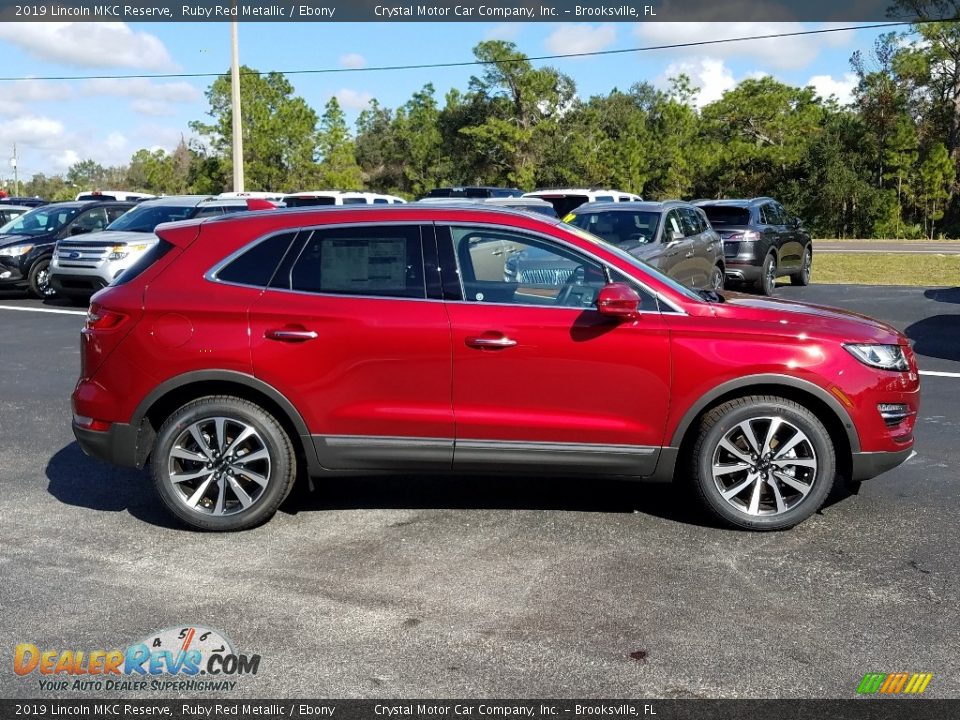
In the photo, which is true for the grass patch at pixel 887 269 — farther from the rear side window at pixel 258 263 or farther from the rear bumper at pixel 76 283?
the rear side window at pixel 258 263

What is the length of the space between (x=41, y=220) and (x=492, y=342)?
53.6 ft

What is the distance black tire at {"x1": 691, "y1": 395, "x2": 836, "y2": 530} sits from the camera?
18.0 feet

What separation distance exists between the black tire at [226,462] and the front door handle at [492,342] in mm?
1158

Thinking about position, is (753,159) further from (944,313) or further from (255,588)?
(255,588)

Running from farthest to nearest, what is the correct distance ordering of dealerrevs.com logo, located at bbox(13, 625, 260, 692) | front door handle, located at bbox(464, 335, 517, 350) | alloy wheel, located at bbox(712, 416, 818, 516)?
1. alloy wheel, located at bbox(712, 416, 818, 516)
2. front door handle, located at bbox(464, 335, 517, 350)
3. dealerrevs.com logo, located at bbox(13, 625, 260, 692)

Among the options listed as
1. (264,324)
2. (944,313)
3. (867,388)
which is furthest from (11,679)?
(944,313)

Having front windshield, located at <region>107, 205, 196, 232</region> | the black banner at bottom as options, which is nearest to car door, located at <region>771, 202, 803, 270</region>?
front windshield, located at <region>107, 205, 196, 232</region>

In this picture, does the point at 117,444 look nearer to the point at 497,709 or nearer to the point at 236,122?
the point at 497,709

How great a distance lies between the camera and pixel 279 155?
1996 inches

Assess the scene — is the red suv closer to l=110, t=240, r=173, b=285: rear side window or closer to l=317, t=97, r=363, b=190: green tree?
l=110, t=240, r=173, b=285: rear side window

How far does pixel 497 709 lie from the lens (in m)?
3.64

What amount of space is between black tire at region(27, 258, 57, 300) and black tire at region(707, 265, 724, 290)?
Answer: 11.0 m

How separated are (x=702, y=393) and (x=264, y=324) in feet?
7.75

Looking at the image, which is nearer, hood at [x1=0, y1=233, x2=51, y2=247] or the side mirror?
the side mirror
